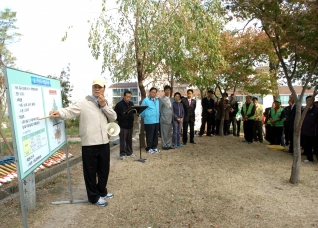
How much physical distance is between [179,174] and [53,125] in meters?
2.98

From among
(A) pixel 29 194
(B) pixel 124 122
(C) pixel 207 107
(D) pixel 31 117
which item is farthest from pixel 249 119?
(D) pixel 31 117

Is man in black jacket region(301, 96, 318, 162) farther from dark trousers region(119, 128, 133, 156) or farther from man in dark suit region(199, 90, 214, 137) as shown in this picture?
dark trousers region(119, 128, 133, 156)

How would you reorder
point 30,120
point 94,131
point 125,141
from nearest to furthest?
point 30,120 → point 94,131 → point 125,141

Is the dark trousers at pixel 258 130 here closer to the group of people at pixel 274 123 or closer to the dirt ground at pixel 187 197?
the group of people at pixel 274 123

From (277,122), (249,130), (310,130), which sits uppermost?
(310,130)

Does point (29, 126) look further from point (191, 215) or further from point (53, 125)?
A: point (191, 215)

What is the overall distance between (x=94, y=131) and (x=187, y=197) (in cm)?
185

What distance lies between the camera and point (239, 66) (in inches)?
364

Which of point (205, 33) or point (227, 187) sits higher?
point (205, 33)

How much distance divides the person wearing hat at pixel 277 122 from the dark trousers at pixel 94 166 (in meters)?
7.10

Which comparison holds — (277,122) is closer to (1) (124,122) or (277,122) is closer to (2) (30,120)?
(1) (124,122)

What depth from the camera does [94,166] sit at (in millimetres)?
3922

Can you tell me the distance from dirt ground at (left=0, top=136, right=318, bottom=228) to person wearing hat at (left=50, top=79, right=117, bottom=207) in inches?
20.8

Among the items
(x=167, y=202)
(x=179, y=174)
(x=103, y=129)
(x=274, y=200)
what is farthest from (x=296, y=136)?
(x=103, y=129)
